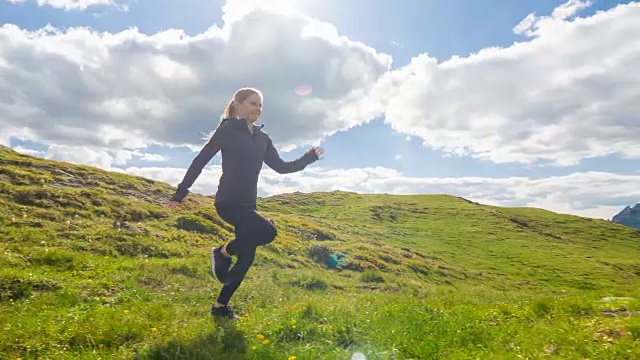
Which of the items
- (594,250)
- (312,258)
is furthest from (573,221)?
(312,258)

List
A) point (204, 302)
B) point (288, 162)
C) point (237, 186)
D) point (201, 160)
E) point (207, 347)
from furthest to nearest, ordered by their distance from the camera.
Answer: point (204, 302)
point (288, 162)
point (201, 160)
point (237, 186)
point (207, 347)

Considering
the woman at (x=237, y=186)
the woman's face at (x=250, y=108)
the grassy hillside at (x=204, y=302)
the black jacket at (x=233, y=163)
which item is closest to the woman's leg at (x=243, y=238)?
the woman at (x=237, y=186)

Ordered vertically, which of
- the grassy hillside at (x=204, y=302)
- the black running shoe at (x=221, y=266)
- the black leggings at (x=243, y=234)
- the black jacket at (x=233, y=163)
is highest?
the black jacket at (x=233, y=163)

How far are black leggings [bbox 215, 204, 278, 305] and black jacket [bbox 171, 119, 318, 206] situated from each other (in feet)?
0.49

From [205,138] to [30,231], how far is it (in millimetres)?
15214

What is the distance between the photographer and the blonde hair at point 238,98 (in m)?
7.71

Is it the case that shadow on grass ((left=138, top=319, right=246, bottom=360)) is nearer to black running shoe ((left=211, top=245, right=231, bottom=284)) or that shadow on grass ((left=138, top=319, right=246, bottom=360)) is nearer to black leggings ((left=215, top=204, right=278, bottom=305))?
black leggings ((left=215, top=204, right=278, bottom=305))

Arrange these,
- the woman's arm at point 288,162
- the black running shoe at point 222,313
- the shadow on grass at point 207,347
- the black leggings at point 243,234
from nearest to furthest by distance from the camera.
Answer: the shadow on grass at point 207,347 < the black leggings at point 243,234 < the black running shoe at point 222,313 < the woman's arm at point 288,162

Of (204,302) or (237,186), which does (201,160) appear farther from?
(204,302)

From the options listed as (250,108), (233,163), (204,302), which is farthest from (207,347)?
(204,302)

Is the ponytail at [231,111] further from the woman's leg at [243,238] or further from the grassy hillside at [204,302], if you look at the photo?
the grassy hillside at [204,302]

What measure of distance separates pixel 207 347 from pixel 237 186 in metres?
2.66

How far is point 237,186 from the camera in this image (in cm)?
734

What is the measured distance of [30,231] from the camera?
756 inches
